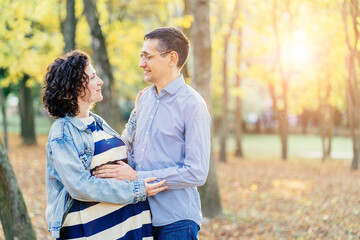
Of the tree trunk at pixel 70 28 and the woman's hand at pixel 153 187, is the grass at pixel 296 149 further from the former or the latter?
the woman's hand at pixel 153 187

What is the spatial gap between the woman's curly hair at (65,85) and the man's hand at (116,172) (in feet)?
1.35

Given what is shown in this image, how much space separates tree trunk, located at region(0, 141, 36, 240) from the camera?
4219 millimetres

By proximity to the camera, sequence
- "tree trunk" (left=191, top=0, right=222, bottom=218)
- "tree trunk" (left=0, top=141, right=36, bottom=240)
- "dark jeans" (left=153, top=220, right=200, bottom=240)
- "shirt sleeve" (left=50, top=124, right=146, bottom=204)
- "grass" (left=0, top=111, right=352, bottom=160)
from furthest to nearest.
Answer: "grass" (left=0, top=111, right=352, bottom=160) → "tree trunk" (left=191, top=0, right=222, bottom=218) → "tree trunk" (left=0, top=141, right=36, bottom=240) → "dark jeans" (left=153, top=220, right=200, bottom=240) → "shirt sleeve" (left=50, top=124, right=146, bottom=204)

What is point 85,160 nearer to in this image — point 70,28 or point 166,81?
point 166,81

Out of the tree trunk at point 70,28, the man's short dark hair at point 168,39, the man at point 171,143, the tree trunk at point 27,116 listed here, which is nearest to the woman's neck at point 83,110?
the man at point 171,143

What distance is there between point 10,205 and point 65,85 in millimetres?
2160

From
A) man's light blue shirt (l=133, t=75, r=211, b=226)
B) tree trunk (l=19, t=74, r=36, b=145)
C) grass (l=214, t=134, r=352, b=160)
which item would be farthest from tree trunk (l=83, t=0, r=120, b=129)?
grass (l=214, t=134, r=352, b=160)

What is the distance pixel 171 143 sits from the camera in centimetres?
279

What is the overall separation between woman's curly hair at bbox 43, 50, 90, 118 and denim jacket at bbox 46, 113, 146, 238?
0.24 ft

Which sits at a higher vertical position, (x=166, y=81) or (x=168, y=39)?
(x=168, y=39)

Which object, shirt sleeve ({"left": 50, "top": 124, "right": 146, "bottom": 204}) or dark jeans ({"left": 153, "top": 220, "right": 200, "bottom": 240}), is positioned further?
dark jeans ({"left": 153, "top": 220, "right": 200, "bottom": 240})

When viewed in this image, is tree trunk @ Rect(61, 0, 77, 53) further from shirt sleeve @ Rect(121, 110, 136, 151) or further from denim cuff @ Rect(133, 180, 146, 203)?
denim cuff @ Rect(133, 180, 146, 203)

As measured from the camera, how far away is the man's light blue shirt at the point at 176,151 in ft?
8.89

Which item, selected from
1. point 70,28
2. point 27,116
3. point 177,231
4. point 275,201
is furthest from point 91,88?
point 27,116
